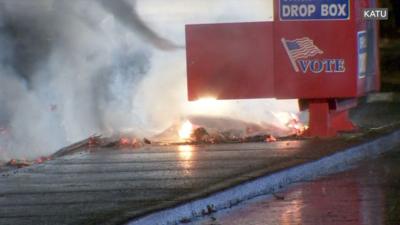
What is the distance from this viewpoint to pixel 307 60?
11.8 metres

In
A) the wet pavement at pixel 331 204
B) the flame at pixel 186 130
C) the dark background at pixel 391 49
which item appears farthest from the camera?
the dark background at pixel 391 49

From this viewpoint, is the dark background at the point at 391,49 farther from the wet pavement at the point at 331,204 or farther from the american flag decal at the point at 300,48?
the wet pavement at the point at 331,204

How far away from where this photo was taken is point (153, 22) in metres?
14.0

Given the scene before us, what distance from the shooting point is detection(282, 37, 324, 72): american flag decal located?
11.7m

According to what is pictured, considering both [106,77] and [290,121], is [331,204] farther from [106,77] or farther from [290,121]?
[106,77]

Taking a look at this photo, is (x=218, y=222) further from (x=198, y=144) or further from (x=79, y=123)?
(x=79, y=123)

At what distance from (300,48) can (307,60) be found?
17cm

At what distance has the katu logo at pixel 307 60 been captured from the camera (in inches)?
462

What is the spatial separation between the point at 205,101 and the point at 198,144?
0.89 meters

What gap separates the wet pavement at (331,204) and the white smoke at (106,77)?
3363 millimetres

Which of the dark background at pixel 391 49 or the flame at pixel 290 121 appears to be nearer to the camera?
the flame at pixel 290 121

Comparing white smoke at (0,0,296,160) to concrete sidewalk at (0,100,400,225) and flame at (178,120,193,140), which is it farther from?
concrete sidewalk at (0,100,400,225)

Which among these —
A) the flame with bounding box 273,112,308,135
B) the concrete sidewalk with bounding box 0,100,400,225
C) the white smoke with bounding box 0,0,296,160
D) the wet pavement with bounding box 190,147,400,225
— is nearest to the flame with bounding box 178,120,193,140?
the white smoke with bounding box 0,0,296,160

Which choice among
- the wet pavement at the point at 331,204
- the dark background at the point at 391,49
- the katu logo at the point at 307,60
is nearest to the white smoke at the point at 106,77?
the katu logo at the point at 307,60
